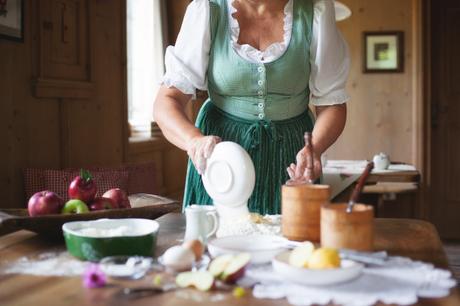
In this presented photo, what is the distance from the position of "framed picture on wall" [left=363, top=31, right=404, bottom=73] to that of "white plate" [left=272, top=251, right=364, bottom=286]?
4.56 m

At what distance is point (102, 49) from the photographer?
3391mm

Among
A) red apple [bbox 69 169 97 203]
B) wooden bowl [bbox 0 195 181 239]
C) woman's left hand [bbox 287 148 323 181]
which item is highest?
woman's left hand [bbox 287 148 323 181]

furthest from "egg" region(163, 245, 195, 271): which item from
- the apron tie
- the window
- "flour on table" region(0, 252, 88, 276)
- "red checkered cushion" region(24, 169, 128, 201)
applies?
the window

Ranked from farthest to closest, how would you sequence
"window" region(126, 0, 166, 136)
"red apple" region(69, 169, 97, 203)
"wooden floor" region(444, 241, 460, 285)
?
"wooden floor" region(444, 241, 460, 285), "window" region(126, 0, 166, 136), "red apple" region(69, 169, 97, 203)

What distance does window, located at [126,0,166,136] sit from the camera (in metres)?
→ 4.01

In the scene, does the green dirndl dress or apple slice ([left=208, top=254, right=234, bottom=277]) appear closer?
apple slice ([left=208, top=254, right=234, bottom=277])

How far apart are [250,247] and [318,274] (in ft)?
0.75

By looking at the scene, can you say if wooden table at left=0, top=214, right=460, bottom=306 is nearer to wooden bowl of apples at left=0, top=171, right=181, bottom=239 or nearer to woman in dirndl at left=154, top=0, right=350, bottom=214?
wooden bowl of apples at left=0, top=171, right=181, bottom=239

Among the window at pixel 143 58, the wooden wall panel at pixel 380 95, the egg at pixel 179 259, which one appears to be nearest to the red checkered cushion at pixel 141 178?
the window at pixel 143 58

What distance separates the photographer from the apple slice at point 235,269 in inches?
35.6

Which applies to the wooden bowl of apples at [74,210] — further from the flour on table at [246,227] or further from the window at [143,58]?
the window at [143,58]

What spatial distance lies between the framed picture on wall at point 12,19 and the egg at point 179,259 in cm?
177

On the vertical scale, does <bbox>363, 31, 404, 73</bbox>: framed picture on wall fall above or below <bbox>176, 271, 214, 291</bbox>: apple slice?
above

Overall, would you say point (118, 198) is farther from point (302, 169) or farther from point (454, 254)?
point (454, 254)
